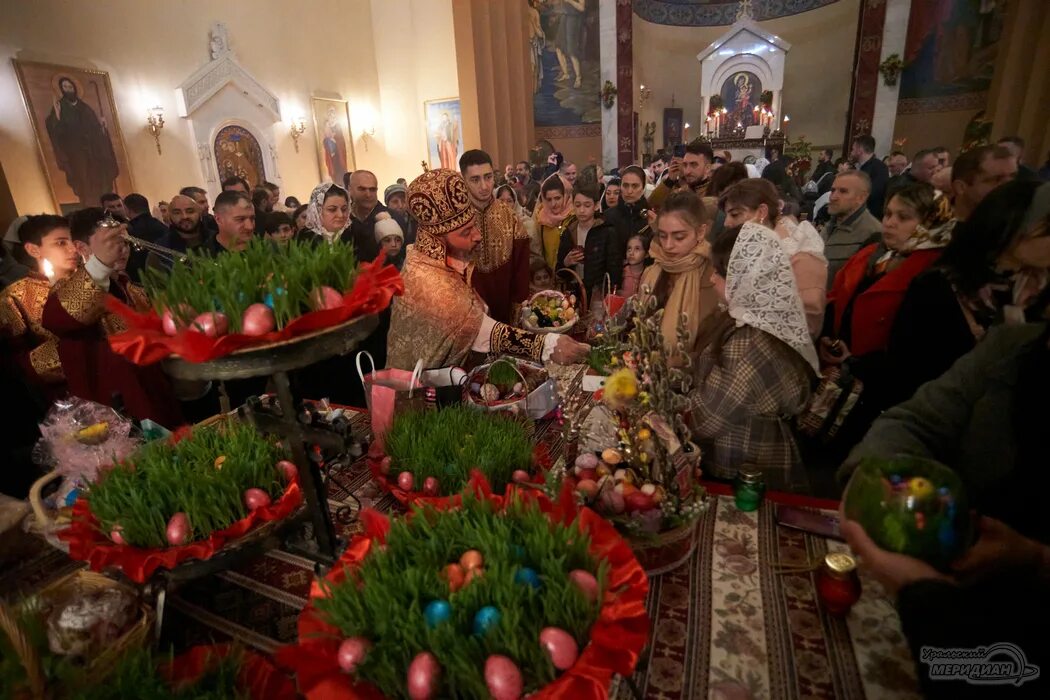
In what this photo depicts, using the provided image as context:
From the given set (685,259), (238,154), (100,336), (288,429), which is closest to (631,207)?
(685,259)

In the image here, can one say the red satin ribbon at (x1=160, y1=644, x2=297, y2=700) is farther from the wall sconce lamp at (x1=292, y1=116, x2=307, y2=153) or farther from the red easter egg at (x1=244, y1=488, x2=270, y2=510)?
the wall sconce lamp at (x1=292, y1=116, x2=307, y2=153)

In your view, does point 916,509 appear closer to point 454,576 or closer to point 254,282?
point 454,576

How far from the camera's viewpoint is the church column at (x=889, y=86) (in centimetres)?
1230

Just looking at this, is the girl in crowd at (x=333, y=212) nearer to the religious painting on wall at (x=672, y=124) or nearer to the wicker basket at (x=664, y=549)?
the wicker basket at (x=664, y=549)

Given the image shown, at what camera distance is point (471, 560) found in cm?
104

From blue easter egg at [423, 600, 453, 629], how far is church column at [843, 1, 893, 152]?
1585cm

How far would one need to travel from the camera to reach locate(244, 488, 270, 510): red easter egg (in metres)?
1.43

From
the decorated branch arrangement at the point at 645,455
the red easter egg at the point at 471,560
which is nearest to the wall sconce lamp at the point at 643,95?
the decorated branch arrangement at the point at 645,455

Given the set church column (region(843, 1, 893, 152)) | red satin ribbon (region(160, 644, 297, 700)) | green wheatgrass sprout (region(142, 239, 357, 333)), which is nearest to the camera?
red satin ribbon (region(160, 644, 297, 700))

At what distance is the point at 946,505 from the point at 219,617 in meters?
1.68

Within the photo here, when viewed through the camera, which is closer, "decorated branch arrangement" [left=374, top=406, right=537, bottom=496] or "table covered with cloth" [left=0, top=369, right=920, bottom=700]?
"table covered with cloth" [left=0, top=369, right=920, bottom=700]

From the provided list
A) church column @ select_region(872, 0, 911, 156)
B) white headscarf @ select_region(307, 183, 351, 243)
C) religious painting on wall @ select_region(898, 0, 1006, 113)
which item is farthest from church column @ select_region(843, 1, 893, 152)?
white headscarf @ select_region(307, 183, 351, 243)

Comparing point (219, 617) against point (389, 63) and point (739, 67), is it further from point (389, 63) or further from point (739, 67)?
point (739, 67)

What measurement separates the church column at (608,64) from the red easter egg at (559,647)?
1528cm
